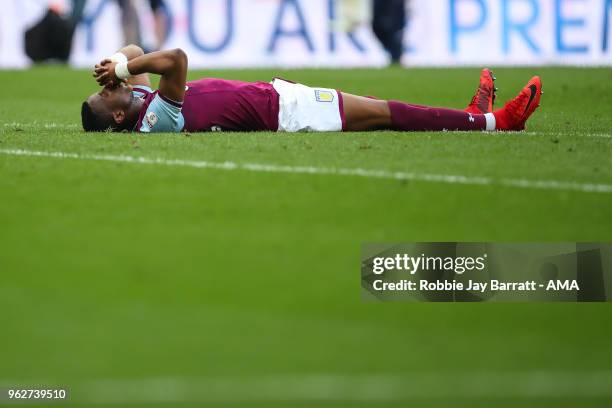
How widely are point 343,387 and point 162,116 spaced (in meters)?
5.54

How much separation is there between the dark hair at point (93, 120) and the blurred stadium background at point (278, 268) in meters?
0.19

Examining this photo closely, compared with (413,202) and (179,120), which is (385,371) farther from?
(179,120)

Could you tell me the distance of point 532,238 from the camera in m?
6.60

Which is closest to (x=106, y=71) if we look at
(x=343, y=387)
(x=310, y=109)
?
(x=310, y=109)

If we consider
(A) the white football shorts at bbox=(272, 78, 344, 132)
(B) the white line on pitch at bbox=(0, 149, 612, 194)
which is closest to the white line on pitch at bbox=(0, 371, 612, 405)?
(B) the white line on pitch at bbox=(0, 149, 612, 194)

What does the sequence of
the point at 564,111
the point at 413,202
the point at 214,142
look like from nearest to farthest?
the point at 413,202 < the point at 214,142 < the point at 564,111

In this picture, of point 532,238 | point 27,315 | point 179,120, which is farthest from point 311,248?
point 179,120

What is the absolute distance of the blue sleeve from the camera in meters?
10.1

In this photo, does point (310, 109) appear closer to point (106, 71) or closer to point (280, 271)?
point (106, 71)

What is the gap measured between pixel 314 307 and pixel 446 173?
97.7 inches

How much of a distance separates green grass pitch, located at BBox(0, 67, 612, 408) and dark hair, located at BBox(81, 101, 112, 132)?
0.36m

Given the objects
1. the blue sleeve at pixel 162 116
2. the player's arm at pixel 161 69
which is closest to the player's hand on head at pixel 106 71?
the player's arm at pixel 161 69

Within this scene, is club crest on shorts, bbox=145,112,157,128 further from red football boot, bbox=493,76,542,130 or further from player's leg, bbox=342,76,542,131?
red football boot, bbox=493,76,542,130

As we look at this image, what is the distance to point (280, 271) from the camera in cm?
621
